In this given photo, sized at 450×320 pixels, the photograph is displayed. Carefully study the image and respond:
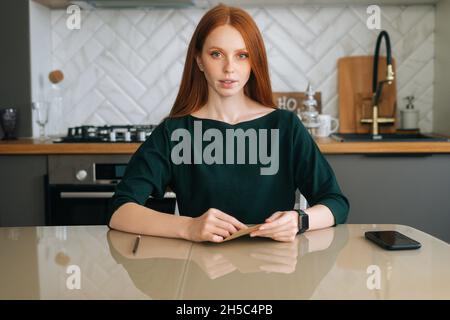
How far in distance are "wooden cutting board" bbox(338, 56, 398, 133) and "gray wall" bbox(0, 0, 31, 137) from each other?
1598mm

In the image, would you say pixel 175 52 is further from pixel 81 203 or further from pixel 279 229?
pixel 279 229

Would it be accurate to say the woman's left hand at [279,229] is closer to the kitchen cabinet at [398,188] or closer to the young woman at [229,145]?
the young woman at [229,145]

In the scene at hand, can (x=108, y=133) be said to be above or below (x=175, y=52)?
below

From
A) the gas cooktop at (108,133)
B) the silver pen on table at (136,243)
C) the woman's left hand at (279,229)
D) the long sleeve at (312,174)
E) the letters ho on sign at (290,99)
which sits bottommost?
the silver pen on table at (136,243)

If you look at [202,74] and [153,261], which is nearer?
[153,261]

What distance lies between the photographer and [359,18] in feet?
10.5

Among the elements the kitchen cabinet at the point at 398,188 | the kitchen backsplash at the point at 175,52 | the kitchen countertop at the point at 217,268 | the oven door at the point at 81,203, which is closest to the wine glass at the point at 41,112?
the kitchen backsplash at the point at 175,52

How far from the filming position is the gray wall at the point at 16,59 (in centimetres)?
303

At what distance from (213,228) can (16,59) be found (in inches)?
83.8

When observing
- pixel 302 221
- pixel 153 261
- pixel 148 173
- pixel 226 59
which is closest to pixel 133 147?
pixel 148 173

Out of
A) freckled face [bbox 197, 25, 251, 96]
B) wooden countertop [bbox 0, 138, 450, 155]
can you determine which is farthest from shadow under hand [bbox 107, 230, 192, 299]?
wooden countertop [bbox 0, 138, 450, 155]

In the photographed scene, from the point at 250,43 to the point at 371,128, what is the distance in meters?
1.69

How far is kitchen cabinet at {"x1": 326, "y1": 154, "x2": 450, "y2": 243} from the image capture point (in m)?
2.72

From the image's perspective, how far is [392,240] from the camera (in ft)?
4.23
